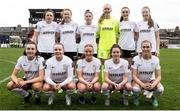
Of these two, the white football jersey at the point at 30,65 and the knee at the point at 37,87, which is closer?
the knee at the point at 37,87

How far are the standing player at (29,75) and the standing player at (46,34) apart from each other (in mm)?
1128

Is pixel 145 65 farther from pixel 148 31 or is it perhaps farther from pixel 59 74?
pixel 59 74

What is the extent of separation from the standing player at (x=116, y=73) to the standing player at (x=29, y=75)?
1.19 meters

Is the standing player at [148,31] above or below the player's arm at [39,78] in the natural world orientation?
above

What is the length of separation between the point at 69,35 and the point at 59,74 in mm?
1369

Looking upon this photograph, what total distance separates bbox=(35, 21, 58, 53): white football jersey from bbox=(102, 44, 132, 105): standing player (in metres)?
1.66

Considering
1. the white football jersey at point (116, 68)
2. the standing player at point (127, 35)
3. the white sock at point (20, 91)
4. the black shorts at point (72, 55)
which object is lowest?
the white sock at point (20, 91)

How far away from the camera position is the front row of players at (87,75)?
7691 millimetres

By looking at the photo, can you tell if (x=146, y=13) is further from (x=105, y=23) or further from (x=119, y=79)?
(x=119, y=79)

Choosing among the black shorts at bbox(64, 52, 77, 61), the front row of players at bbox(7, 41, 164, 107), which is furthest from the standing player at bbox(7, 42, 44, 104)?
the black shorts at bbox(64, 52, 77, 61)

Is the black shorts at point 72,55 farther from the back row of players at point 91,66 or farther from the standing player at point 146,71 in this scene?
the standing player at point 146,71

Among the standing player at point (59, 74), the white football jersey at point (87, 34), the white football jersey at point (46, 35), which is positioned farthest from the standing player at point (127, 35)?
the standing player at point (59, 74)

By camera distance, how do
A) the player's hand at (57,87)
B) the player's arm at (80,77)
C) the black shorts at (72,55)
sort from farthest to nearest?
the black shorts at (72,55) < the player's arm at (80,77) < the player's hand at (57,87)

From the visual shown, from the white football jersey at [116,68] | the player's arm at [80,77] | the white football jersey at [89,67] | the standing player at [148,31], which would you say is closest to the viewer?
the player's arm at [80,77]
